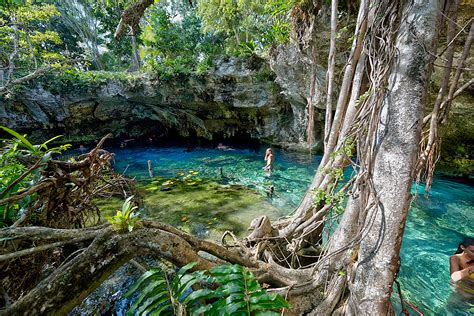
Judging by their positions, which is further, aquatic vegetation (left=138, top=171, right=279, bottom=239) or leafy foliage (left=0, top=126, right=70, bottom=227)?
aquatic vegetation (left=138, top=171, right=279, bottom=239)

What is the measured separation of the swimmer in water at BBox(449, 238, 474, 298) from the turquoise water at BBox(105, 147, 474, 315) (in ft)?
1.01

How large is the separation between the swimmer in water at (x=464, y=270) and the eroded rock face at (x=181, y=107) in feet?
28.0

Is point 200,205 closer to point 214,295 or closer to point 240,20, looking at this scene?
point 214,295

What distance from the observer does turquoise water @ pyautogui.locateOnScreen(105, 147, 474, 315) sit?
11.2 feet

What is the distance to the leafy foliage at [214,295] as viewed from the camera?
113cm

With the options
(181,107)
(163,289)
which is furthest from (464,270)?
(181,107)

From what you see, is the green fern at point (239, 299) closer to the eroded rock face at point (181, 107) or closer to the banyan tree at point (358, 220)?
the banyan tree at point (358, 220)

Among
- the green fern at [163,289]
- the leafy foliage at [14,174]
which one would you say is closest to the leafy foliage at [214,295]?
the green fern at [163,289]

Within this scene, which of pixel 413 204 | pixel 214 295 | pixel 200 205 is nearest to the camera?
pixel 214 295

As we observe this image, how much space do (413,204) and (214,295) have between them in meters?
6.70

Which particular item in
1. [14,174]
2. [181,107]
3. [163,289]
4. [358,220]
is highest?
[181,107]

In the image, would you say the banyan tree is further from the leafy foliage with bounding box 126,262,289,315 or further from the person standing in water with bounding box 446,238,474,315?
the person standing in water with bounding box 446,238,474,315

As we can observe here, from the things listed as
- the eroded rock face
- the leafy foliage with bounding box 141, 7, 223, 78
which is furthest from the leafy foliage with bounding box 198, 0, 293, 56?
the leafy foliage with bounding box 141, 7, 223, 78

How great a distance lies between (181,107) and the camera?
47.7 feet
